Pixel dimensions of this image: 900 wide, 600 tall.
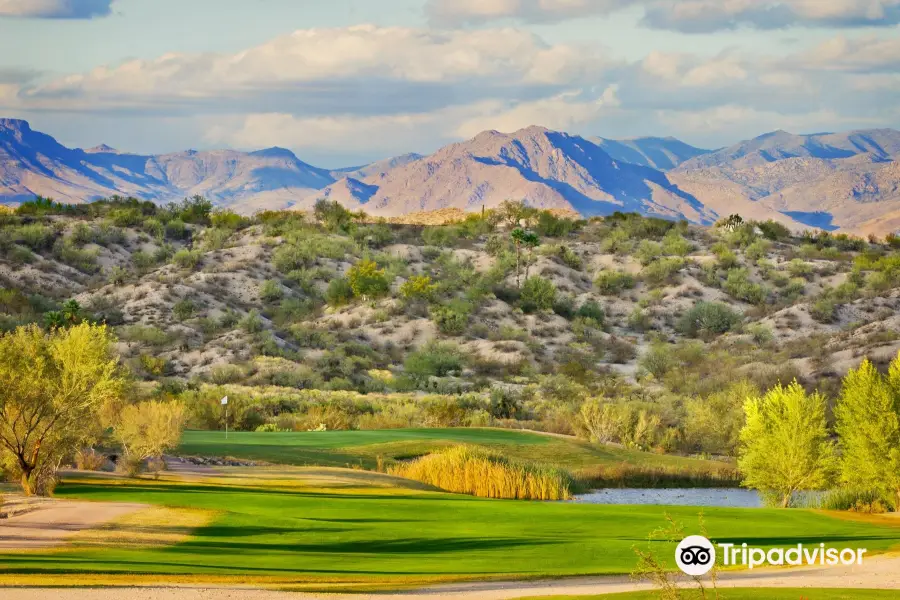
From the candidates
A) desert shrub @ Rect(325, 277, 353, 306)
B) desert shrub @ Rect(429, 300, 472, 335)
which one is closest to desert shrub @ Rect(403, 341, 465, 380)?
desert shrub @ Rect(429, 300, 472, 335)

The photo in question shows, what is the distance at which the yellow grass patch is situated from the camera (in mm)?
18438

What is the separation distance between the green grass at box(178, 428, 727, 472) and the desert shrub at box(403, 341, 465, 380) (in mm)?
23334

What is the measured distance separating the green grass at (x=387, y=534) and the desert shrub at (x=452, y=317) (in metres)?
47.2

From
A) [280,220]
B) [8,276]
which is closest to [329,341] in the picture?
[8,276]

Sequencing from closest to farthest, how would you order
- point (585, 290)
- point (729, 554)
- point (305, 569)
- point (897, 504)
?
1. point (305, 569)
2. point (729, 554)
3. point (897, 504)
4. point (585, 290)

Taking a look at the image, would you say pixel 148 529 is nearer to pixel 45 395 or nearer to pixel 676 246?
pixel 45 395

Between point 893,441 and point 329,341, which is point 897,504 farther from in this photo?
point 329,341

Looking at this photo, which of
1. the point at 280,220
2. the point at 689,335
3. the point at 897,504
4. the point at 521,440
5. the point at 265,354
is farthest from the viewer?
the point at 280,220

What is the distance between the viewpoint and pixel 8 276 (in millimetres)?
78062

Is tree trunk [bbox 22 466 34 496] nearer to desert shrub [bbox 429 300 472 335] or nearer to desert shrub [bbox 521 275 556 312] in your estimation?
desert shrub [bbox 429 300 472 335]

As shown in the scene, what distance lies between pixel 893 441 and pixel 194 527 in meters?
17.1

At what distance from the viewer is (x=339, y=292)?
81375 millimetres

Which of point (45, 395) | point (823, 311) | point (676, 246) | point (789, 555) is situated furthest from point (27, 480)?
point (676, 246)

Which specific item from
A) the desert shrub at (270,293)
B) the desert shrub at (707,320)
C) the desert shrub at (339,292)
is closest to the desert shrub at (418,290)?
the desert shrub at (339,292)
